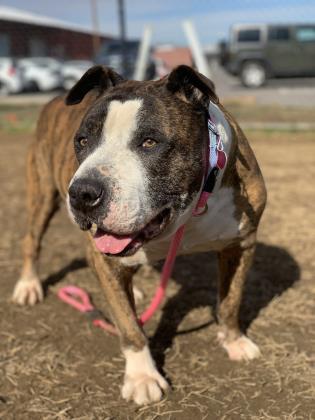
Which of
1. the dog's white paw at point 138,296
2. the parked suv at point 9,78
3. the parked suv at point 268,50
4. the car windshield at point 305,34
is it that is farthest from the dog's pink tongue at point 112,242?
the parked suv at point 9,78

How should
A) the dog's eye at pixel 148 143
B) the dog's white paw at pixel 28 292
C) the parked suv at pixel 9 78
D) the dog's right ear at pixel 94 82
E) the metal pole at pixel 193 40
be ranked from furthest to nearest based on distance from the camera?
the parked suv at pixel 9 78 < the metal pole at pixel 193 40 < the dog's white paw at pixel 28 292 < the dog's right ear at pixel 94 82 < the dog's eye at pixel 148 143

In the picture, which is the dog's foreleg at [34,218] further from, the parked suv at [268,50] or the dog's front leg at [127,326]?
the parked suv at [268,50]

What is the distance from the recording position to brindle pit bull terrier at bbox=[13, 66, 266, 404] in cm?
231

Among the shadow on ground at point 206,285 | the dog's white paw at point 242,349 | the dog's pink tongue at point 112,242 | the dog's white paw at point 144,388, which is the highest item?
the dog's pink tongue at point 112,242

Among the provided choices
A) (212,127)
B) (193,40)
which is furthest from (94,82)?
(193,40)

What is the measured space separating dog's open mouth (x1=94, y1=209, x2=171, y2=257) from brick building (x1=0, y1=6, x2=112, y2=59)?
94.4 ft

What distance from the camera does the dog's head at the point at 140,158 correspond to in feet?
7.48

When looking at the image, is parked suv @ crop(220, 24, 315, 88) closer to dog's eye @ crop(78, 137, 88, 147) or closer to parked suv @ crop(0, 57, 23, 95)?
parked suv @ crop(0, 57, 23, 95)

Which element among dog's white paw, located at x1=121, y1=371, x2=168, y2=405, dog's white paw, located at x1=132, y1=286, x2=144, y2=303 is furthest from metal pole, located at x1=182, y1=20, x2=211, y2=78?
dog's white paw, located at x1=121, y1=371, x2=168, y2=405

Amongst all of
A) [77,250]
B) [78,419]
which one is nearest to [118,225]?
[78,419]

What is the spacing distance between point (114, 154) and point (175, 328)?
1.57 meters

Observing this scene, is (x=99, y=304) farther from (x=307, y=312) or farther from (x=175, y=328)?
(x=307, y=312)

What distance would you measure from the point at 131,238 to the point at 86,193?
303mm

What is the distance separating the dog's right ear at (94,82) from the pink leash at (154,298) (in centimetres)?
63
